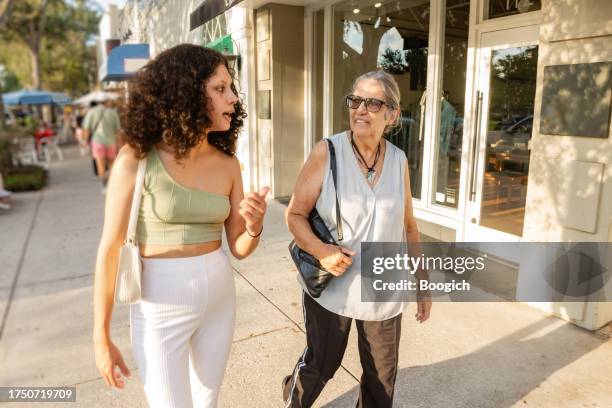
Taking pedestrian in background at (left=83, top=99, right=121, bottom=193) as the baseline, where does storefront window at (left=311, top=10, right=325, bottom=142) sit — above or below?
above

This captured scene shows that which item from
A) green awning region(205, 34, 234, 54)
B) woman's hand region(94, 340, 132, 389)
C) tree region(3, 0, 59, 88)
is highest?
tree region(3, 0, 59, 88)

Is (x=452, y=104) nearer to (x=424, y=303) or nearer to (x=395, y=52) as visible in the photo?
(x=395, y=52)

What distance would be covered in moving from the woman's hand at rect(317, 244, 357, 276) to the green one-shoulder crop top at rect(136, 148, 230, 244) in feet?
1.73

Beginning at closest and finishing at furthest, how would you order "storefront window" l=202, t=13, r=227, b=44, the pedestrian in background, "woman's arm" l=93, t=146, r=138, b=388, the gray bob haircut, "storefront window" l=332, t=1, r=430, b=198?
1. "woman's arm" l=93, t=146, r=138, b=388
2. the gray bob haircut
3. "storefront window" l=332, t=1, r=430, b=198
4. "storefront window" l=202, t=13, r=227, b=44
5. the pedestrian in background

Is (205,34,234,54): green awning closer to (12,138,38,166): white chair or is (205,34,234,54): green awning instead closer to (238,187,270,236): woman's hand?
(238,187,270,236): woman's hand

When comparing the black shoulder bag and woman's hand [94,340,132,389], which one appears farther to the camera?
the black shoulder bag

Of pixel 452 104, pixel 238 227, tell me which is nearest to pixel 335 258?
pixel 238 227

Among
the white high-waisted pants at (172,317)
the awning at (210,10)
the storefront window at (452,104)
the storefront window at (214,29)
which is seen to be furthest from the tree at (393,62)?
the white high-waisted pants at (172,317)

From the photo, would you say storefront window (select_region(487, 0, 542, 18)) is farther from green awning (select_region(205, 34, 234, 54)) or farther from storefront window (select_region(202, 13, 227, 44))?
storefront window (select_region(202, 13, 227, 44))

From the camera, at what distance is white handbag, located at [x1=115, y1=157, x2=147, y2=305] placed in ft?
5.12

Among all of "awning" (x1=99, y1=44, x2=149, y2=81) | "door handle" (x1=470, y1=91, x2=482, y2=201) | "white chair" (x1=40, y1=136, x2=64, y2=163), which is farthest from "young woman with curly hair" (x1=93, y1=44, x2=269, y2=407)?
"white chair" (x1=40, y1=136, x2=64, y2=163)

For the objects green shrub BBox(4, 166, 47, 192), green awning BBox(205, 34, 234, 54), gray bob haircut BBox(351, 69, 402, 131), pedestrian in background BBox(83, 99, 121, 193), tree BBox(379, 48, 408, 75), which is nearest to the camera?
gray bob haircut BBox(351, 69, 402, 131)

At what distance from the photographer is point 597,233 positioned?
11.2 feet

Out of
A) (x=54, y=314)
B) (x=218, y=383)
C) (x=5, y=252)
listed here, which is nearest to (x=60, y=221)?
(x=5, y=252)
